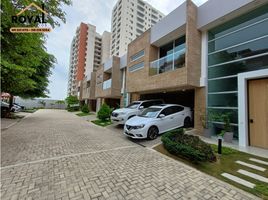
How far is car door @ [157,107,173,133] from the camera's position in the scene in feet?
27.0

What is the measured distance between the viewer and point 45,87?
1719cm

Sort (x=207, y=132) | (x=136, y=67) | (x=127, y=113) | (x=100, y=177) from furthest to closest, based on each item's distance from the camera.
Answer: (x=136, y=67)
(x=127, y=113)
(x=207, y=132)
(x=100, y=177)

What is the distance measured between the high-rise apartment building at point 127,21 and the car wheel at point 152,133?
1804 inches

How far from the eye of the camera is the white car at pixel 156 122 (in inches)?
299

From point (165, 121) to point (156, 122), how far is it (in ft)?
2.35

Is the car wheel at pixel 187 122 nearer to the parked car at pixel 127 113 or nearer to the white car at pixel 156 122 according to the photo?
the white car at pixel 156 122

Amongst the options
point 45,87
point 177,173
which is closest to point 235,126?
point 177,173

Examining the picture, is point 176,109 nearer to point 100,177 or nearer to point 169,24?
point 169,24

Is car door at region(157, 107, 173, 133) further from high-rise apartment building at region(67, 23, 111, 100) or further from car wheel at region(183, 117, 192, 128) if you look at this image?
high-rise apartment building at region(67, 23, 111, 100)

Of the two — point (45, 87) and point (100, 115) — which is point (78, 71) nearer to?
point (45, 87)

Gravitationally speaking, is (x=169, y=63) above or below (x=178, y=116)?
above

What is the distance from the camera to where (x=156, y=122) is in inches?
316

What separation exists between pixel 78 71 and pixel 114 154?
59.3 meters

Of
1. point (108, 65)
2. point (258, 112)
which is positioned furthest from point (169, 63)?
point (108, 65)
